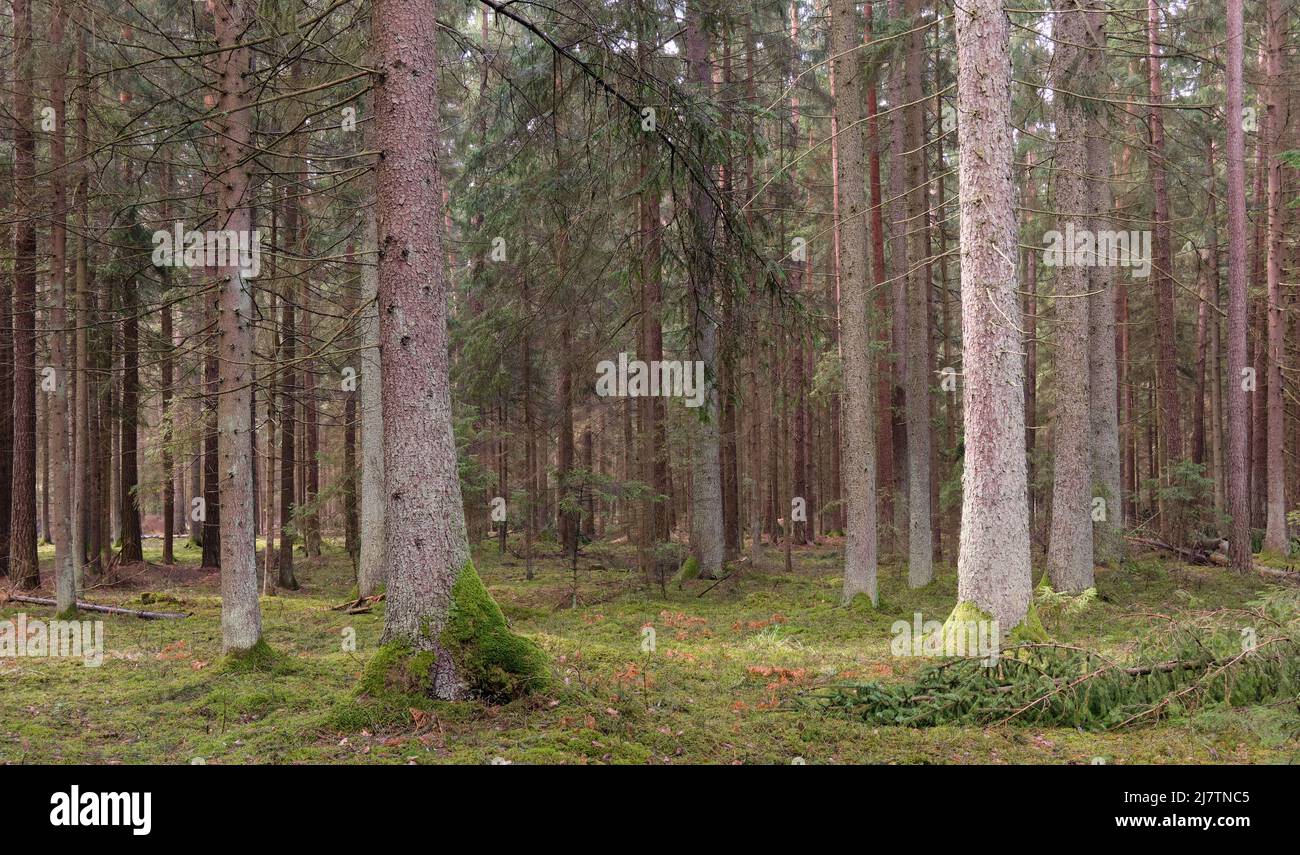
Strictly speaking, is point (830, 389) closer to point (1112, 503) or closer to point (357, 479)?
point (1112, 503)

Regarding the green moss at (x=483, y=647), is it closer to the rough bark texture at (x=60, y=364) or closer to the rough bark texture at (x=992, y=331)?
the rough bark texture at (x=992, y=331)

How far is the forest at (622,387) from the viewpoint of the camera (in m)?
6.34

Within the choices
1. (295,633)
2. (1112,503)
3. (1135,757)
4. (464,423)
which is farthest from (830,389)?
(1135,757)

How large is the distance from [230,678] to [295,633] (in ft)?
12.6

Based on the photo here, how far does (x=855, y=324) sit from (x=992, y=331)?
15.5ft

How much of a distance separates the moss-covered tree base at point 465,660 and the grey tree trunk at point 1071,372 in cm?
1022

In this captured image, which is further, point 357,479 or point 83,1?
point 357,479

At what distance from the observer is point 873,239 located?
1744cm

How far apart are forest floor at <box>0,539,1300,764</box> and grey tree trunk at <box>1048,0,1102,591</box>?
1.21m

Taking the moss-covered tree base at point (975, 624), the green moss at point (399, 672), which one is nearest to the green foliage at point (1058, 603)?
the moss-covered tree base at point (975, 624)

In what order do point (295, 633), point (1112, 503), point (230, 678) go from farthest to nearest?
point (1112, 503) < point (295, 633) < point (230, 678)

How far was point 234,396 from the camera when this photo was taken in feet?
27.6

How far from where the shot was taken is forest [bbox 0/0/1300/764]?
6340 millimetres

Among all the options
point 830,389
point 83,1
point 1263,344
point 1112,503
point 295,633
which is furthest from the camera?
point 1263,344
